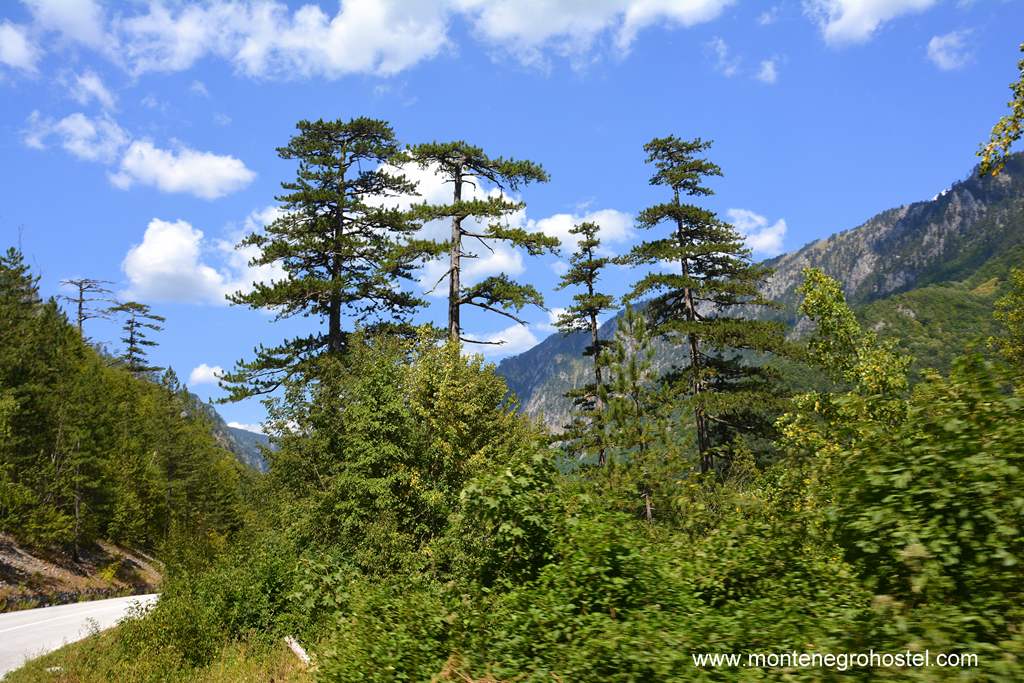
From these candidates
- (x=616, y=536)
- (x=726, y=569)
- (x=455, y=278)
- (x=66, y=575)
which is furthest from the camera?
(x=66, y=575)

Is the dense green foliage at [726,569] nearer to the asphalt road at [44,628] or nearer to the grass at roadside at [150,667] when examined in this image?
the grass at roadside at [150,667]

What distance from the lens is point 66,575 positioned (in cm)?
3819

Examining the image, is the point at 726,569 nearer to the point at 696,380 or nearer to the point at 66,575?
the point at 696,380

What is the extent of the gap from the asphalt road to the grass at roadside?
89 cm

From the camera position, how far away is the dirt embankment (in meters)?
30.7

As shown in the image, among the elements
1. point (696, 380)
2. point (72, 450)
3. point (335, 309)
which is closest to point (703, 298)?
point (696, 380)

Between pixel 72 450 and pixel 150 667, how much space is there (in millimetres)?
31168

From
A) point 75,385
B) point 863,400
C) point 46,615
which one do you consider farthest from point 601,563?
point 75,385

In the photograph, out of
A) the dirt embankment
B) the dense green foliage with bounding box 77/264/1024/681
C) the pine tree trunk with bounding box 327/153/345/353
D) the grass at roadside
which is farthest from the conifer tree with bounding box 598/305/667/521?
the dirt embankment

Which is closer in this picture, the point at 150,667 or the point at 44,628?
the point at 150,667

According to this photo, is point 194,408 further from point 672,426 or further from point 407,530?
point 672,426

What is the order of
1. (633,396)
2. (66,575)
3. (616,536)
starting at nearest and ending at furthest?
1. (616,536)
2. (633,396)
3. (66,575)

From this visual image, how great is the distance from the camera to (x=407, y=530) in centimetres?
1716

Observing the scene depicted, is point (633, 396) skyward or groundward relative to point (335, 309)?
groundward
